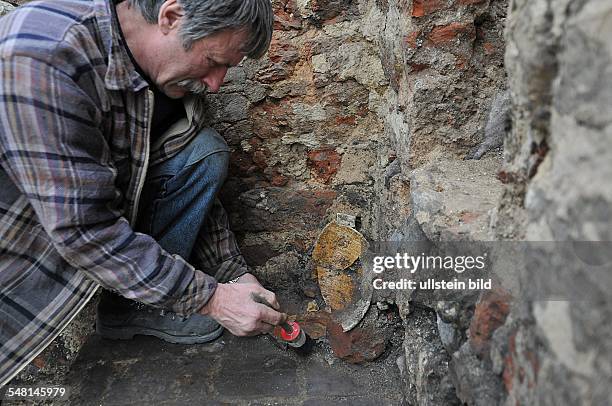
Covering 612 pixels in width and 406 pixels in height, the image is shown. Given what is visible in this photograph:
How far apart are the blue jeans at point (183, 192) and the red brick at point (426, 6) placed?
775 mm

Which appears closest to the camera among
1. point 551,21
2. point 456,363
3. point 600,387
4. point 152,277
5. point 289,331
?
point 600,387

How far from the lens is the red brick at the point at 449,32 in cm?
155

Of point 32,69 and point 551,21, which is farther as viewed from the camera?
point 32,69

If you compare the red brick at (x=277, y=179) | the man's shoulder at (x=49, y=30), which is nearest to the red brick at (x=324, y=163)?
the red brick at (x=277, y=179)

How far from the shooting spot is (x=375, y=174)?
2119 millimetres

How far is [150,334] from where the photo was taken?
1.92 metres

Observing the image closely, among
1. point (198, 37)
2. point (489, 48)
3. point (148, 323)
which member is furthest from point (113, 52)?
point (489, 48)

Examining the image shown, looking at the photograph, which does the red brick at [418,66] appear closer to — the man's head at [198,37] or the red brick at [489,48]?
the red brick at [489,48]

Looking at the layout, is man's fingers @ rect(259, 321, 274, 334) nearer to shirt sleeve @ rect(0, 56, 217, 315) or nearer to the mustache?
shirt sleeve @ rect(0, 56, 217, 315)

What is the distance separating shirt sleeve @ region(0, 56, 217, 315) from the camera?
1244mm

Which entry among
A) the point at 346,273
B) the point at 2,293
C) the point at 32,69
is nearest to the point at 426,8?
the point at 346,273

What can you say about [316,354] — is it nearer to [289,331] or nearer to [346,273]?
[289,331]

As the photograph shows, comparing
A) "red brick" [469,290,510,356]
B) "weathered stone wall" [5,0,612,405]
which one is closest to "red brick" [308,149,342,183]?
"weathered stone wall" [5,0,612,405]

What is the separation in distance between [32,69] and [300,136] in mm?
1075
